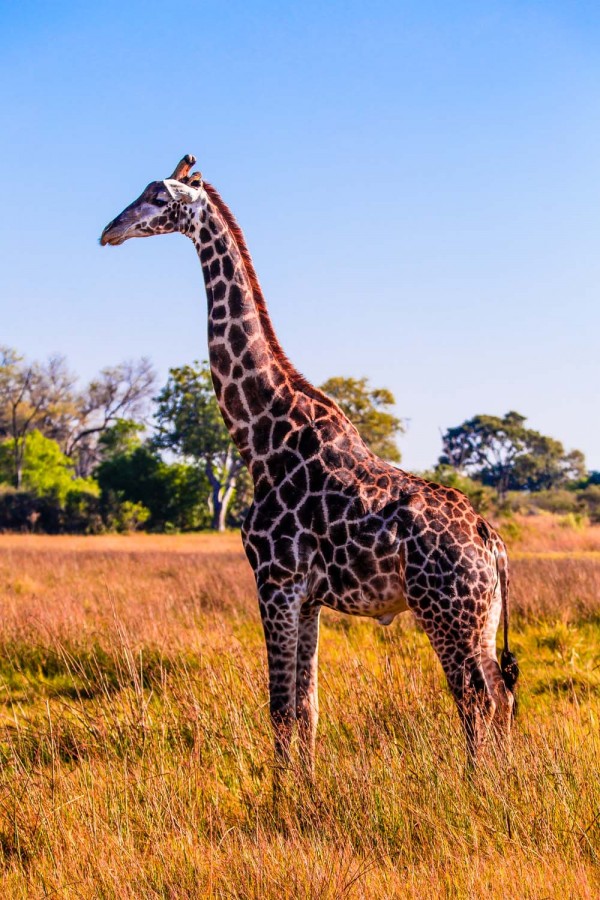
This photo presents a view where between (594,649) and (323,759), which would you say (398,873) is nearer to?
(323,759)

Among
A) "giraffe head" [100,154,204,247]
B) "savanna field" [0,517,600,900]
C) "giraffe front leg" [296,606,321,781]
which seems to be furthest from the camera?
"giraffe head" [100,154,204,247]

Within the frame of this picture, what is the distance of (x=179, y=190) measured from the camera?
602cm

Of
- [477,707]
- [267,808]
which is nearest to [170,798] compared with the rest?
[267,808]

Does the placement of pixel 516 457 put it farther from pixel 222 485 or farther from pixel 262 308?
pixel 262 308

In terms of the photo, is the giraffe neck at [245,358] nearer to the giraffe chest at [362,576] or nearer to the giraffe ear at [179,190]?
the giraffe ear at [179,190]

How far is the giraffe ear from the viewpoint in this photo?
600 cm

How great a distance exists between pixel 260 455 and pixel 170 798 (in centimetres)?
213

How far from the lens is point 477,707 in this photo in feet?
17.4

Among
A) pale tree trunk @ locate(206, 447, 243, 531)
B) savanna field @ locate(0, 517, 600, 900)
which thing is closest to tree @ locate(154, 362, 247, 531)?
pale tree trunk @ locate(206, 447, 243, 531)

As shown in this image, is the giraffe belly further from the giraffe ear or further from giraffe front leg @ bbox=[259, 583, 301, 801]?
the giraffe ear

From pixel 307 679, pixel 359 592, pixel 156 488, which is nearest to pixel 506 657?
pixel 359 592

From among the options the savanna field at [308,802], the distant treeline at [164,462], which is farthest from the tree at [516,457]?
the savanna field at [308,802]

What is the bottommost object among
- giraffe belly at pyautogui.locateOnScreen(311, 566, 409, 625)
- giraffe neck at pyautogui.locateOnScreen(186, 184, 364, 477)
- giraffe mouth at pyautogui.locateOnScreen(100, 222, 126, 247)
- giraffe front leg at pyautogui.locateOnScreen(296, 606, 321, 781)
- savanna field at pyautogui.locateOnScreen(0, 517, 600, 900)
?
savanna field at pyautogui.locateOnScreen(0, 517, 600, 900)

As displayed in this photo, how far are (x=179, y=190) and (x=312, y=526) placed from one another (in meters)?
2.34
